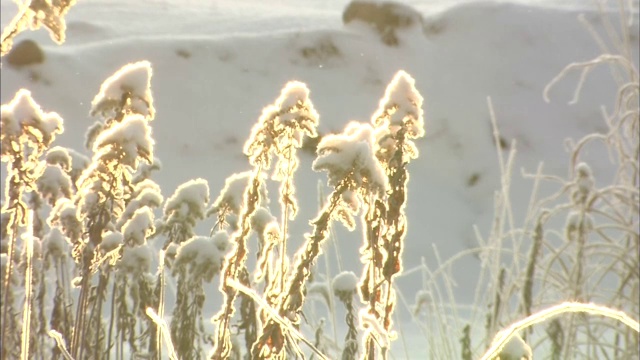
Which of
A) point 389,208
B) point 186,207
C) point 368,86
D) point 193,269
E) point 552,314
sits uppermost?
point 368,86

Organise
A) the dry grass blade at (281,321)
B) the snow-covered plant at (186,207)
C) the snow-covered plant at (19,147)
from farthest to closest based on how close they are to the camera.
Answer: the snow-covered plant at (186,207)
the snow-covered plant at (19,147)
the dry grass blade at (281,321)

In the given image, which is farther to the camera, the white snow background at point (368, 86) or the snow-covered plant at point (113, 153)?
the white snow background at point (368, 86)

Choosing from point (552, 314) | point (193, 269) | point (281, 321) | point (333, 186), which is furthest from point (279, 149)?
point (193, 269)

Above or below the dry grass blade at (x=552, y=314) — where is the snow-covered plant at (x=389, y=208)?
above

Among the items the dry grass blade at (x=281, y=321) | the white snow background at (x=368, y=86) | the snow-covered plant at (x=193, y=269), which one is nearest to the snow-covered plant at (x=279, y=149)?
the dry grass blade at (x=281, y=321)

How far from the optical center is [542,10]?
41.1ft

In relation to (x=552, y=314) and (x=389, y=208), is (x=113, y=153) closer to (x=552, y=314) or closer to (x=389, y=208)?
(x=389, y=208)

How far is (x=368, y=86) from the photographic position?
10727mm

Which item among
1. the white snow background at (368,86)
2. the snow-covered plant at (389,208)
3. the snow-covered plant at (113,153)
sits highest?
the white snow background at (368,86)

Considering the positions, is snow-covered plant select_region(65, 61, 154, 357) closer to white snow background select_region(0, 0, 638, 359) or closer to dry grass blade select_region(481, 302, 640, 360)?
dry grass blade select_region(481, 302, 640, 360)

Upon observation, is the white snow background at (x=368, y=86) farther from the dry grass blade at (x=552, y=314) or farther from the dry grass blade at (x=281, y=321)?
the dry grass blade at (x=552, y=314)

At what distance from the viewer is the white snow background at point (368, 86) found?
28.6 feet

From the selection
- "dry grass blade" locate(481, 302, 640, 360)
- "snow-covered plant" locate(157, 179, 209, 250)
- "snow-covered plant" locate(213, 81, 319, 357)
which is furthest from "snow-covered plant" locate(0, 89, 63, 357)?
"snow-covered plant" locate(157, 179, 209, 250)

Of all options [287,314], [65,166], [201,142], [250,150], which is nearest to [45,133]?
[250,150]
